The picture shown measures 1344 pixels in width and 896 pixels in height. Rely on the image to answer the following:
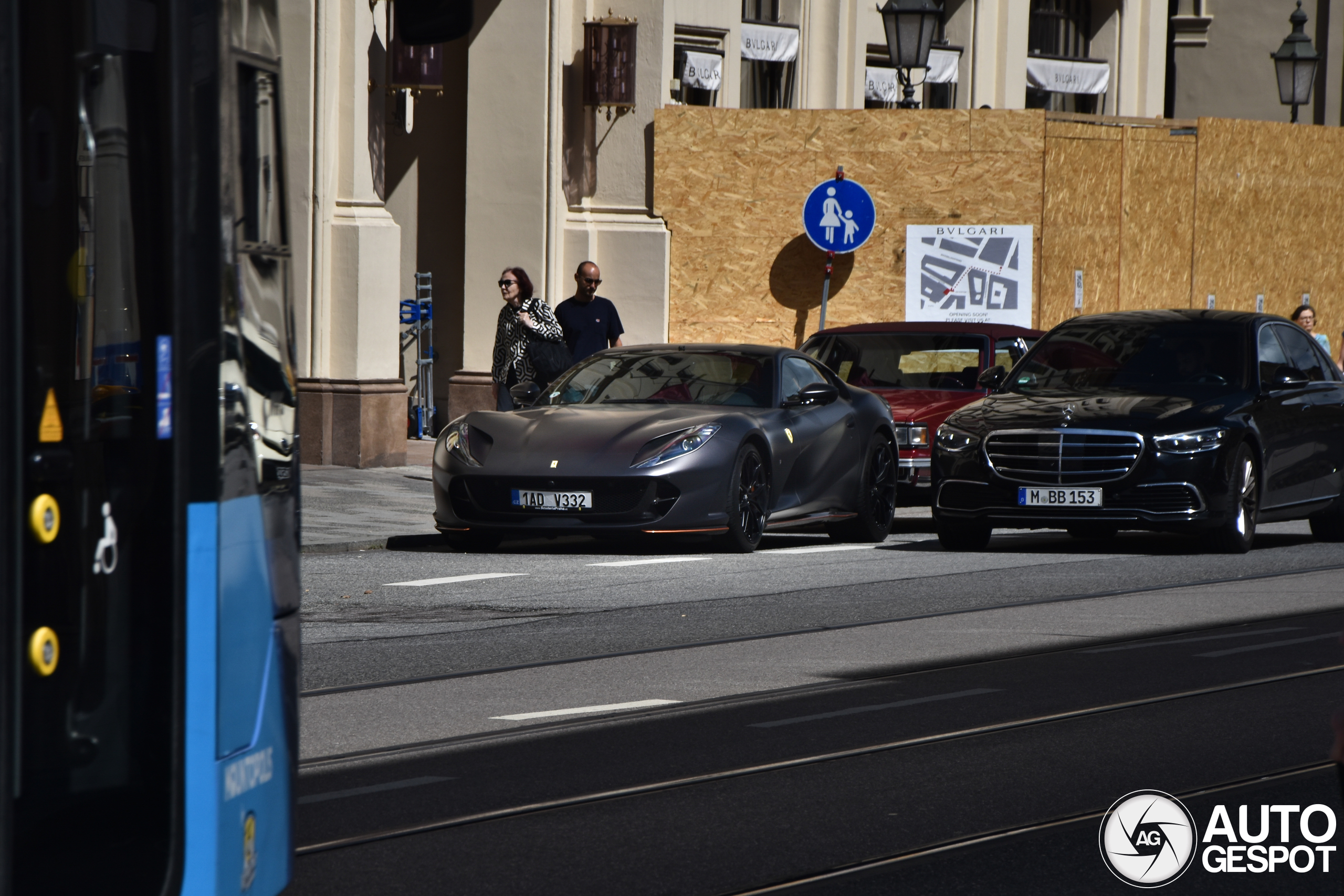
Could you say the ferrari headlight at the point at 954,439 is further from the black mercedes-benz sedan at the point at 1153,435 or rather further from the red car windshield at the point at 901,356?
the red car windshield at the point at 901,356

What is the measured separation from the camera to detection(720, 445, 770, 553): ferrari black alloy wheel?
1323 cm

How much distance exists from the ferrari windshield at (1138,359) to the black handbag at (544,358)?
4.14 meters

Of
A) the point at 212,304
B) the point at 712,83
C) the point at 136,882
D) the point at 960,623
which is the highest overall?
the point at 712,83

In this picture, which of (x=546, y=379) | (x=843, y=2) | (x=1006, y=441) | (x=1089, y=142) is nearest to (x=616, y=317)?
(x=546, y=379)

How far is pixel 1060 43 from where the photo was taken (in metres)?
32.8

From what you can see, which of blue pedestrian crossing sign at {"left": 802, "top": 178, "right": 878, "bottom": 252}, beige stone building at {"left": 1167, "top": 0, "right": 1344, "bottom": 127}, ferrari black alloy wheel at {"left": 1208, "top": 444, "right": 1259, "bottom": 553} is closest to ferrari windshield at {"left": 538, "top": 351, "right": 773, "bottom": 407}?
ferrari black alloy wheel at {"left": 1208, "top": 444, "right": 1259, "bottom": 553}

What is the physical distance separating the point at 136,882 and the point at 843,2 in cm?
2527

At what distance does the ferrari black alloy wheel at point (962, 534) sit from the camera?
556 inches

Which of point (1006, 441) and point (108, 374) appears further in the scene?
point (1006, 441)

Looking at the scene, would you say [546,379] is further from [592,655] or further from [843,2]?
[843,2]

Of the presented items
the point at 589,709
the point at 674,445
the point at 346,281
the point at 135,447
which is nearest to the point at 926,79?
the point at 346,281

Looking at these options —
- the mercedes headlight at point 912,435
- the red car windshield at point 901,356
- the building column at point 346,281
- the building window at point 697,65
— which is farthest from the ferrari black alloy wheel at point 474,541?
the building window at point 697,65

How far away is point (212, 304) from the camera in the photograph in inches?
143

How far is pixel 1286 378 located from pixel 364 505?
688 cm
